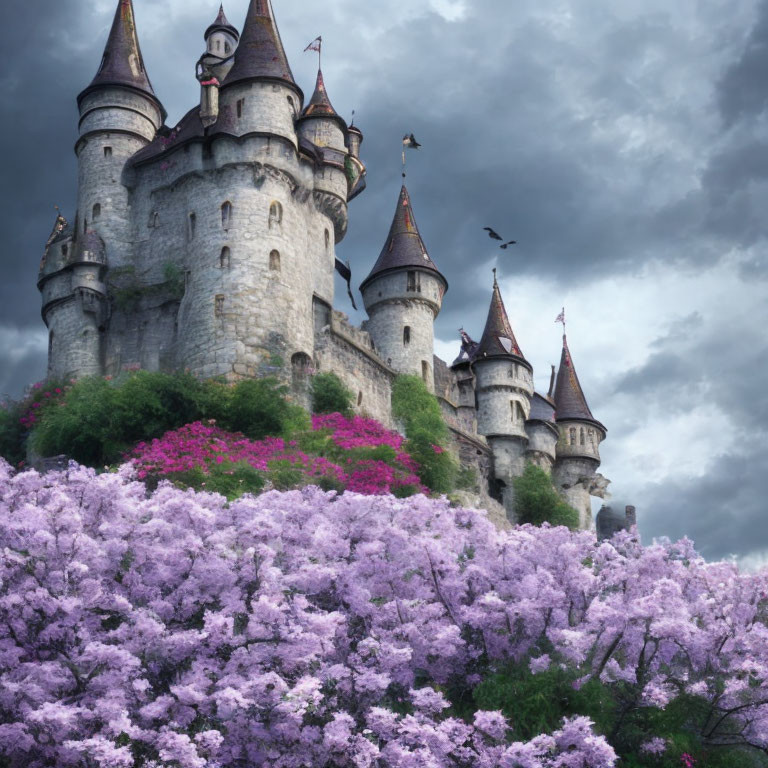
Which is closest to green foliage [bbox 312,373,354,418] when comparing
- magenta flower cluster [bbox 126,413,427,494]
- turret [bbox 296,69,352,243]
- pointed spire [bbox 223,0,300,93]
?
magenta flower cluster [bbox 126,413,427,494]

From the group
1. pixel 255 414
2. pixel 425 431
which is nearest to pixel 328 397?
pixel 255 414

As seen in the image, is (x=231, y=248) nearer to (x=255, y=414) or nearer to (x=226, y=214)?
(x=226, y=214)

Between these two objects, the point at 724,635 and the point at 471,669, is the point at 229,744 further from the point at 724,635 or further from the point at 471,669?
the point at 724,635

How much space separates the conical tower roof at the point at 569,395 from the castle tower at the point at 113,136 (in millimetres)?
26855

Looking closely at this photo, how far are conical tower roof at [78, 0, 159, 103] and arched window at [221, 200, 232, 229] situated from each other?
9464mm

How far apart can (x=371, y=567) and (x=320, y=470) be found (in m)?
13.7

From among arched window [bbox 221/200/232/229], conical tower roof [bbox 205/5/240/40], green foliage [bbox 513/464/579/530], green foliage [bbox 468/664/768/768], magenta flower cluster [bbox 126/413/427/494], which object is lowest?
green foliage [bbox 468/664/768/768]

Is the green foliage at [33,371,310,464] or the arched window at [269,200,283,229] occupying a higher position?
the arched window at [269,200,283,229]

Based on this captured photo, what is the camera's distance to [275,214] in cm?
4050

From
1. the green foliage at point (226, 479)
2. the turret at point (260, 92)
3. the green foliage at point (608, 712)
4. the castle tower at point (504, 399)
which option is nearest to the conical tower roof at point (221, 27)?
the turret at point (260, 92)

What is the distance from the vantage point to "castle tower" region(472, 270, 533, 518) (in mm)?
52531

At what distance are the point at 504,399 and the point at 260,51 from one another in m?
20.8

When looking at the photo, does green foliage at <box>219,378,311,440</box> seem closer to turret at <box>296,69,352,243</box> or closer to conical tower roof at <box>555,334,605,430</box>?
turret at <box>296,69,352,243</box>

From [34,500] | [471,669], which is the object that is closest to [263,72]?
[34,500]
